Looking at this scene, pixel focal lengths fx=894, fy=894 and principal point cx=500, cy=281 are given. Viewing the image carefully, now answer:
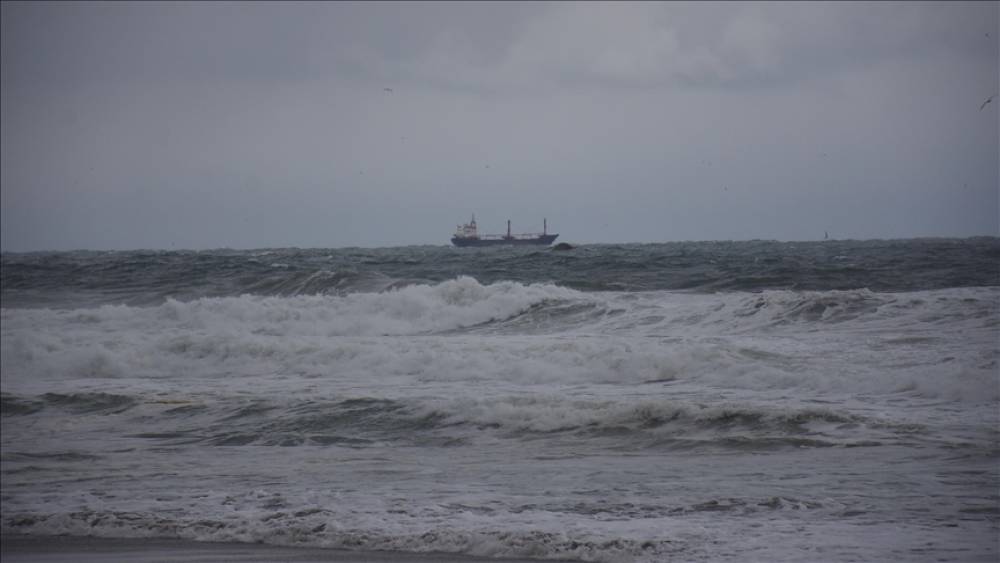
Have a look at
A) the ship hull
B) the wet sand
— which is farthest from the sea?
the ship hull

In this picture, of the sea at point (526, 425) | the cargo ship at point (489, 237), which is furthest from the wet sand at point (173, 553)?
the cargo ship at point (489, 237)

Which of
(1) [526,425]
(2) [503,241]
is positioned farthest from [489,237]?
(1) [526,425]

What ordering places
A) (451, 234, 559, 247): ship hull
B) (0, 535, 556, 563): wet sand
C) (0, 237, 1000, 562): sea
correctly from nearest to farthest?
(0, 535, 556, 563): wet sand → (0, 237, 1000, 562): sea → (451, 234, 559, 247): ship hull

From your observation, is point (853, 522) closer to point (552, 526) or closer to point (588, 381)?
point (552, 526)

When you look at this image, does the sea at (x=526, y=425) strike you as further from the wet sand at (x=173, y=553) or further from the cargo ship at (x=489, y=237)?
the cargo ship at (x=489, y=237)

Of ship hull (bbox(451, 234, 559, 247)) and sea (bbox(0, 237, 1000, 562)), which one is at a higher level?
ship hull (bbox(451, 234, 559, 247))

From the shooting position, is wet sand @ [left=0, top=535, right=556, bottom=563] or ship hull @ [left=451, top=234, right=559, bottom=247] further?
ship hull @ [left=451, top=234, right=559, bottom=247]

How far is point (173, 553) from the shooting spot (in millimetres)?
4719

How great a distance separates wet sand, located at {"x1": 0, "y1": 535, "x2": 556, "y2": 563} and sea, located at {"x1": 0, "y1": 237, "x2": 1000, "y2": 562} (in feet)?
0.33

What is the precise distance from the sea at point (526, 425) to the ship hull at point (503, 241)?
66811 millimetres

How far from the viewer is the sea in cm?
506

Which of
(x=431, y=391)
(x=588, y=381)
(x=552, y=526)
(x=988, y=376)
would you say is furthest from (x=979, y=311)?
(x=552, y=526)

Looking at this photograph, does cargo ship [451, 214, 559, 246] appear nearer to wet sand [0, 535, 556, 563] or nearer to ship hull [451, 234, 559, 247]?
ship hull [451, 234, 559, 247]

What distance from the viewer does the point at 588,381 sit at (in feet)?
34.2
